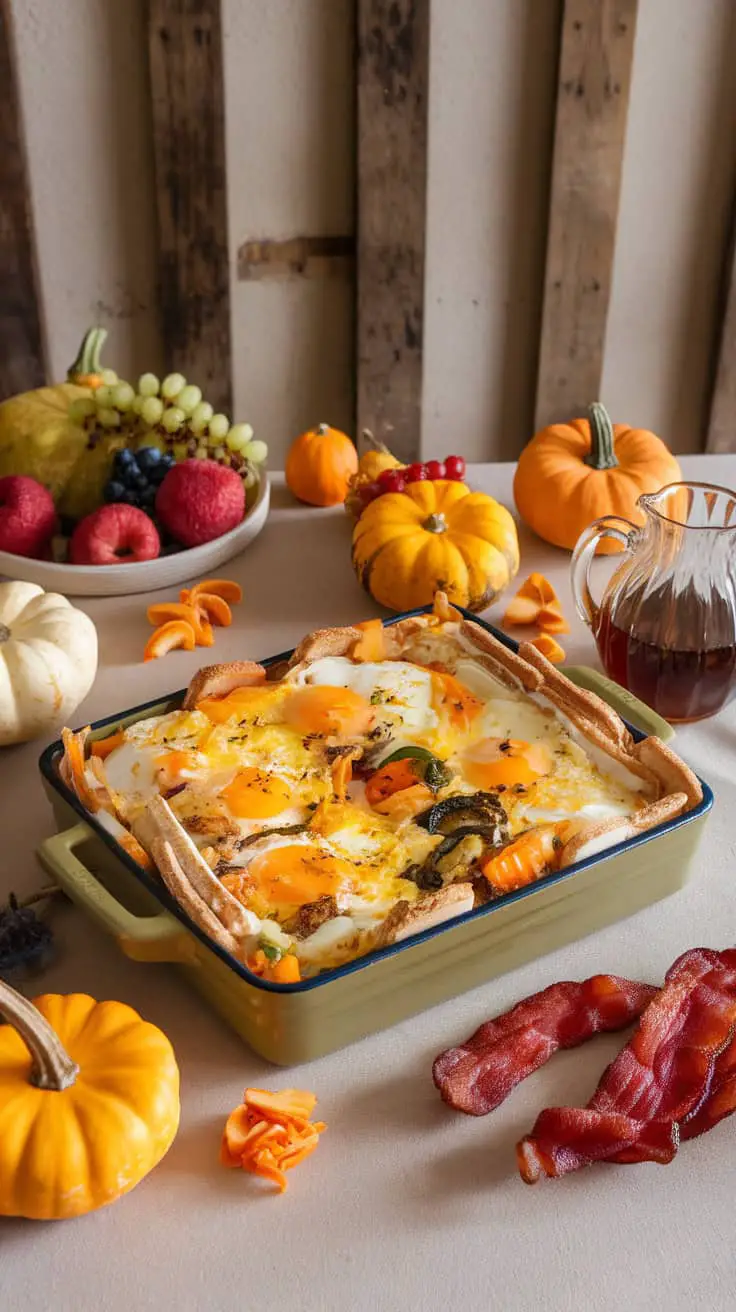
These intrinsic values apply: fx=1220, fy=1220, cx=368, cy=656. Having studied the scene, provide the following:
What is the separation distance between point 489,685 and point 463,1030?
372 millimetres

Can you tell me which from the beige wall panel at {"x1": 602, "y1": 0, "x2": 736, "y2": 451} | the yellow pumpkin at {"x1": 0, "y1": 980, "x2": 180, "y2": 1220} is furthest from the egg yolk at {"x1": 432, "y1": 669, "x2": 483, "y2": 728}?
the beige wall panel at {"x1": 602, "y1": 0, "x2": 736, "y2": 451}

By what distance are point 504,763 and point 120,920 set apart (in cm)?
38

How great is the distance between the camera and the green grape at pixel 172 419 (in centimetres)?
174

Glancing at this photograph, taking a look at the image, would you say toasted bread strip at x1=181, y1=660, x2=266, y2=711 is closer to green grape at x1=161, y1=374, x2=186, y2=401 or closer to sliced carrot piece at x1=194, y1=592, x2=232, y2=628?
sliced carrot piece at x1=194, y1=592, x2=232, y2=628

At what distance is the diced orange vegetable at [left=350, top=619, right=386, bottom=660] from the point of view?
4.21 feet

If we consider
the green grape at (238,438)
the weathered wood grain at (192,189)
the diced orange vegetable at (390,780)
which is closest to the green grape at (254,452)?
the green grape at (238,438)

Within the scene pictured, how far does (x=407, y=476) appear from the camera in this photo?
1.71m

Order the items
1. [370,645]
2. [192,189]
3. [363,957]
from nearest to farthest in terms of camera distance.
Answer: [363,957]
[370,645]
[192,189]

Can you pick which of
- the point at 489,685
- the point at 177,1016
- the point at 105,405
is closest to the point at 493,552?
the point at 489,685

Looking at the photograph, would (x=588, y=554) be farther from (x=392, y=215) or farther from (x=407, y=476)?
(x=392, y=215)

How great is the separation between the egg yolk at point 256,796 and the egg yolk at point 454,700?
0.63 feet

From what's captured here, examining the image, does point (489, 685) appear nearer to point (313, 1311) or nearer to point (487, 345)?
point (313, 1311)

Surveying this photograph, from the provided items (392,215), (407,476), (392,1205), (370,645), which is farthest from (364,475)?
(392,215)

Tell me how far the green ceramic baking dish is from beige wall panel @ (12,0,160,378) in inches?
81.7
